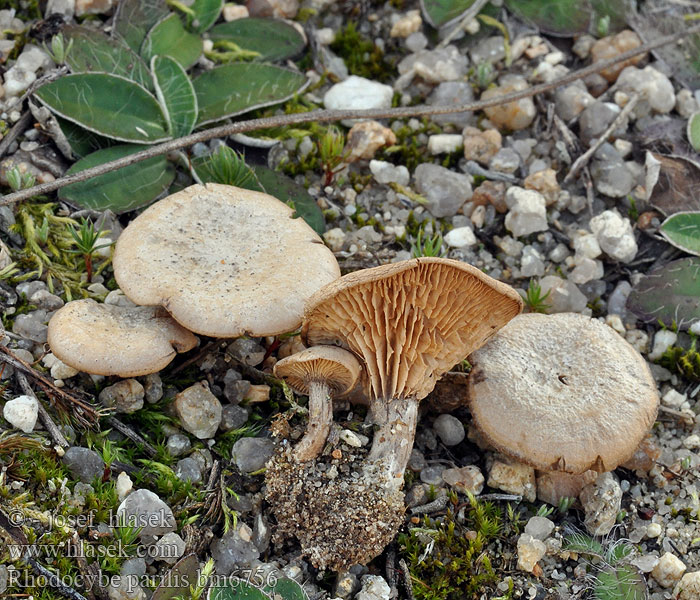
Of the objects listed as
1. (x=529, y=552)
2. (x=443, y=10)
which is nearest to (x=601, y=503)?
(x=529, y=552)

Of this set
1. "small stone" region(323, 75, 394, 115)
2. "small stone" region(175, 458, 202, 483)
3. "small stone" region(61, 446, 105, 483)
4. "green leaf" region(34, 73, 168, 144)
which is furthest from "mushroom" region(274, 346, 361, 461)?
"small stone" region(323, 75, 394, 115)

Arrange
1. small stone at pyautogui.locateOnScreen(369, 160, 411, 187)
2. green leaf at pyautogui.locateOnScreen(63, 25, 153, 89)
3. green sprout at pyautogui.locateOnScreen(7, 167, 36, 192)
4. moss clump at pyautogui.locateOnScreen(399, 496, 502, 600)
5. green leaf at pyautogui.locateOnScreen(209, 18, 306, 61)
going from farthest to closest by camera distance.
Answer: green leaf at pyautogui.locateOnScreen(209, 18, 306, 61)
small stone at pyautogui.locateOnScreen(369, 160, 411, 187)
green leaf at pyautogui.locateOnScreen(63, 25, 153, 89)
green sprout at pyautogui.locateOnScreen(7, 167, 36, 192)
moss clump at pyautogui.locateOnScreen(399, 496, 502, 600)

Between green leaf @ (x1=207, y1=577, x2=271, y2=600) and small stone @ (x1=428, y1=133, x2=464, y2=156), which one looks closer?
green leaf @ (x1=207, y1=577, x2=271, y2=600)

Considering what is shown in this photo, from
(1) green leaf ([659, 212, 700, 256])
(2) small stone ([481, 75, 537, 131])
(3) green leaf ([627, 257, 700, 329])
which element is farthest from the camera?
(2) small stone ([481, 75, 537, 131])

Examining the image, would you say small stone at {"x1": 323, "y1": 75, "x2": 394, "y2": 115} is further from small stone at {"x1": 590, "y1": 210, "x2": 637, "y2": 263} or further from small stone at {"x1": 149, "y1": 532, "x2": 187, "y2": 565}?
small stone at {"x1": 149, "y1": 532, "x2": 187, "y2": 565}

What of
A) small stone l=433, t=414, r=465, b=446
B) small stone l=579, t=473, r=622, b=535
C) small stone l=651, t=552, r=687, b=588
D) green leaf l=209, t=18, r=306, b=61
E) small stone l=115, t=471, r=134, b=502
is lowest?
small stone l=651, t=552, r=687, b=588

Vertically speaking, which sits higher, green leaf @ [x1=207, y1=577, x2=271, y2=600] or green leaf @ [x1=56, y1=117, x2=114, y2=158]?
green leaf @ [x1=56, y1=117, x2=114, y2=158]

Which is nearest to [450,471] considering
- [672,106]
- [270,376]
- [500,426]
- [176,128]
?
[500,426]
